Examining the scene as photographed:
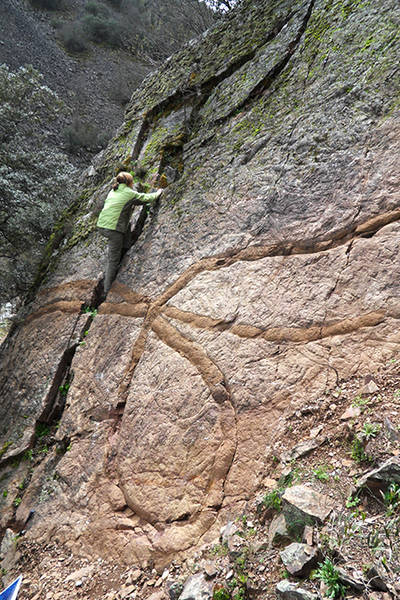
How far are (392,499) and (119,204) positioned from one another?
5427 millimetres

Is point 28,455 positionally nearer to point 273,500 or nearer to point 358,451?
point 273,500

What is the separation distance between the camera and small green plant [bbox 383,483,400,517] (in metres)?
2.45

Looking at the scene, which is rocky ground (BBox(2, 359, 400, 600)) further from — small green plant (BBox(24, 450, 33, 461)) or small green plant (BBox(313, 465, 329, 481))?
small green plant (BBox(24, 450, 33, 461))

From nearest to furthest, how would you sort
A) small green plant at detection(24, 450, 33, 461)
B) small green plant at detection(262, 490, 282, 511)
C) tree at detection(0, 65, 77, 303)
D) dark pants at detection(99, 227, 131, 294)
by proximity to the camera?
small green plant at detection(262, 490, 282, 511) < small green plant at detection(24, 450, 33, 461) < dark pants at detection(99, 227, 131, 294) < tree at detection(0, 65, 77, 303)

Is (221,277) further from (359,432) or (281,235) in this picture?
(359,432)

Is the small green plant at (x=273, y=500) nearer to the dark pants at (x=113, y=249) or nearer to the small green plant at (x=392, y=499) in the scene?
the small green plant at (x=392, y=499)

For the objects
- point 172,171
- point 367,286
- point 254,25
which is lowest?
point 367,286

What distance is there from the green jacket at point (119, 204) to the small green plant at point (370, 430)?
4.80m

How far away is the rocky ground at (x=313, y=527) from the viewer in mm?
2355

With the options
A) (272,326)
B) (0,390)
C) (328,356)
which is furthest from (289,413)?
(0,390)

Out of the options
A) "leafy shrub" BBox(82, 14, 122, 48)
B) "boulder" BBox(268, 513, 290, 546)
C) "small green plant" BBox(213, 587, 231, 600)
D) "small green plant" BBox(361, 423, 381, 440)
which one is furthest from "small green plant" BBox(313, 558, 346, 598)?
"leafy shrub" BBox(82, 14, 122, 48)

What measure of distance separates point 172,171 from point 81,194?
3.27 meters

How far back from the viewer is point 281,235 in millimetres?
4672

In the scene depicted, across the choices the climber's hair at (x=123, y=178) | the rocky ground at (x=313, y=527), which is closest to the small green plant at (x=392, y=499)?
the rocky ground at (x=313, y=527)
